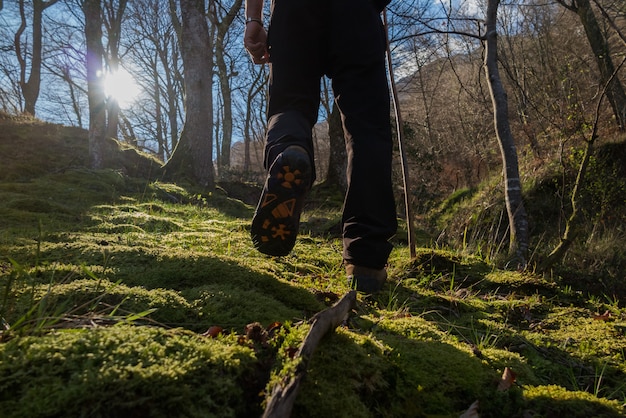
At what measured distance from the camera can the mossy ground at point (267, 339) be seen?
2.14 ft

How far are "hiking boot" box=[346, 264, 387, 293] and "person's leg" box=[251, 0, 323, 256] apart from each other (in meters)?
0.37

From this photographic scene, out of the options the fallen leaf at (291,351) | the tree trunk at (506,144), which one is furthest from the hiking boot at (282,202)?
the tree trunk at (506,144)

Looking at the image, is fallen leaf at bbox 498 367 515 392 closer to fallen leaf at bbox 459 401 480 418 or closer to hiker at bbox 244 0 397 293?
fallen leaf at bbox 459 401 480 418

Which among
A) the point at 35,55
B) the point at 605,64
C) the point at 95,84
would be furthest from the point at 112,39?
the point at 605,64

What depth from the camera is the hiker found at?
68.9 inches

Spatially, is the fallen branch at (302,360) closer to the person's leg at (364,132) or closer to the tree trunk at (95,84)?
the person's leg at (364,132)

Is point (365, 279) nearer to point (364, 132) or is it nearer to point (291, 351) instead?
point (364, 132)

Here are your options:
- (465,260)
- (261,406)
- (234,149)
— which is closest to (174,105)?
(234,149)

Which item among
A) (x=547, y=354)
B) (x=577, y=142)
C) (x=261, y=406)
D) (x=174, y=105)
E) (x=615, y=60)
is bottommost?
(x=547, y=354)

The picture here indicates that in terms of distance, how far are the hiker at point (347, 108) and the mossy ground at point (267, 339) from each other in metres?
0.23

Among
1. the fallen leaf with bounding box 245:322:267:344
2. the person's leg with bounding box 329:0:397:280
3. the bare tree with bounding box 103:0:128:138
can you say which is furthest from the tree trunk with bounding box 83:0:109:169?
the fallen leaf with bounding box 245:322:267:344

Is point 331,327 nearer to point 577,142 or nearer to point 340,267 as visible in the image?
point 340,267

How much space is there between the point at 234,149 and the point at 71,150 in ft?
96.3

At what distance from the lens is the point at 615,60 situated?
11.7 meters
